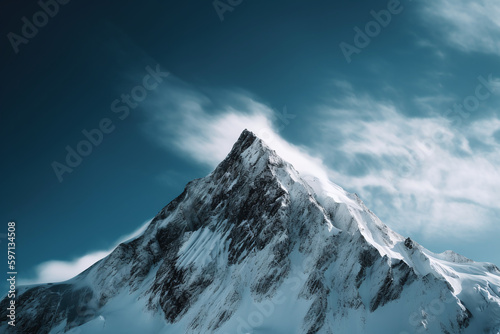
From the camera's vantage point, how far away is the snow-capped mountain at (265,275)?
75.5 metres

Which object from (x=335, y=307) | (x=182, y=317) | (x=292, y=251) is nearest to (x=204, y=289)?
(x=182, y=317)

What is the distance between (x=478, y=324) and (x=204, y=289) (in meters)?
61.6

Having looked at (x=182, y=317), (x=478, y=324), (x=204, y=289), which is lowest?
(x=182, y=317)

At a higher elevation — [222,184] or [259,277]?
[222,184]

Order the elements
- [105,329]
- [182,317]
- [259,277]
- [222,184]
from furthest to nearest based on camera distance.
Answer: [222,184]
[105,329]
[182,317]
[259,277]

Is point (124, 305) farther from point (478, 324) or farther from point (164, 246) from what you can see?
point (478, 324)

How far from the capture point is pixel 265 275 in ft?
287

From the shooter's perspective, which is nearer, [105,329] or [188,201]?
[105,329]

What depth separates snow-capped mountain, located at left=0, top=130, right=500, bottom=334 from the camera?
7550 cm

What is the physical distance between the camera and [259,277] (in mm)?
88125

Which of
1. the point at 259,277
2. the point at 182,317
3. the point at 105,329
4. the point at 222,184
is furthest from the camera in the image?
the point at 222,184

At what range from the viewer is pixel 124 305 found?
11150 centimetres

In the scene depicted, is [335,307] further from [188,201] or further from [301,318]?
[188,201]

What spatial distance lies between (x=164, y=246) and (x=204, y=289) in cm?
3764
